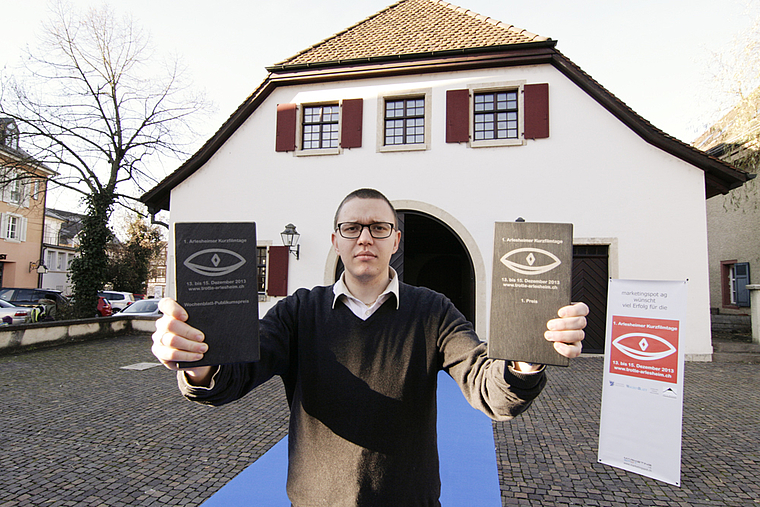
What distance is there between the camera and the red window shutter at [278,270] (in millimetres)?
10883

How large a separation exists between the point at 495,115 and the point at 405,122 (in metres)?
2.31

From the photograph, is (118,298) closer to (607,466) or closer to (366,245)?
(607,466)

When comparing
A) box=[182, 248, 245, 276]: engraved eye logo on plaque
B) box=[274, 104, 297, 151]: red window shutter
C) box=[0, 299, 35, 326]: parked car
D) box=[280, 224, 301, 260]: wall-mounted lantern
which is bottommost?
box=[0, 299, 35, 326]: parked car

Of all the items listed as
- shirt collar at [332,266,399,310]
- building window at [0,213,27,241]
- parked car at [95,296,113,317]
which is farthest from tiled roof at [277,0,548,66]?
building window at [0,213,27,241]

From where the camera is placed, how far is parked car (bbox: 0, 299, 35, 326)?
41.1ft

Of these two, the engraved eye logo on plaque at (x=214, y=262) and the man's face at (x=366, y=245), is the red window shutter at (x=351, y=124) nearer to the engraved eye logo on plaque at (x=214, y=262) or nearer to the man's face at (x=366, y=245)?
the man's face at (x=366, y=245)

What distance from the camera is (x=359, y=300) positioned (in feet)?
5.66

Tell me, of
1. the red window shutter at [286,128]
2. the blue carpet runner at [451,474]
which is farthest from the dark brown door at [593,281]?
the red window shutter at [286,128]

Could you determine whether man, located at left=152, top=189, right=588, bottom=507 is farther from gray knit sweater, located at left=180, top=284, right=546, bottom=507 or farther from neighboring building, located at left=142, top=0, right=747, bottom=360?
neighboring building, located at left=142, top=0, right=747, bottom=360

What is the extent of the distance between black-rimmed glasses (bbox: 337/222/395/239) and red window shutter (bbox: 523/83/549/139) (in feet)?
30.7

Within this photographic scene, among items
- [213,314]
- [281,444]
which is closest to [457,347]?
[213,314]

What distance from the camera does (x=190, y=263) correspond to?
134 centimetres

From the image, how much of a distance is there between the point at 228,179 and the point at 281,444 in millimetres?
9058

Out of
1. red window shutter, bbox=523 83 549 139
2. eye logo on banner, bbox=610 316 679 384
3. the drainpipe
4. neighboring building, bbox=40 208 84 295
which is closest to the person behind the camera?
eye logo on banner, bbox=610 316 679 384
